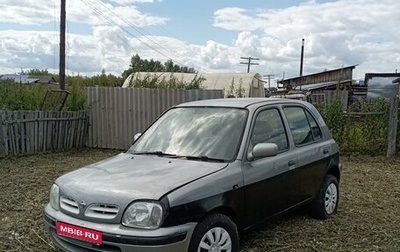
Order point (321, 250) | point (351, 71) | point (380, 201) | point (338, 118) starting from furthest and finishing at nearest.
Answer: point (351, 71) < point (338, 118) < point (380, 201) < point (321, 250)

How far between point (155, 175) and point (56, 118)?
834cm

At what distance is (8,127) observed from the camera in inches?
396

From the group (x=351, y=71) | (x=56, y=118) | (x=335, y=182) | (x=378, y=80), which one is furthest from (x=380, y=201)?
(x=351, y=71)

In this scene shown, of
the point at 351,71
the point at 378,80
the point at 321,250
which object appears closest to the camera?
the point at 321,250

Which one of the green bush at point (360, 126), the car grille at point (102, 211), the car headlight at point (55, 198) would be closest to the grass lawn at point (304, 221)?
the car headlight at point (55, 198)

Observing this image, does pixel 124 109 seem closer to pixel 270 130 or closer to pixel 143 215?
pixel 270 130

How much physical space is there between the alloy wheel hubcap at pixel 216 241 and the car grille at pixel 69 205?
1087mm

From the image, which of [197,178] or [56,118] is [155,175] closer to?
[197,178]

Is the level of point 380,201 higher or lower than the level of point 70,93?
lower

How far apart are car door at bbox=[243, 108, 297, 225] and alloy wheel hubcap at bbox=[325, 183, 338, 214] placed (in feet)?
3.48

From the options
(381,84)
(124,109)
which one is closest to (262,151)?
(124,109)

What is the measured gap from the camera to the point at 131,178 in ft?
11.9

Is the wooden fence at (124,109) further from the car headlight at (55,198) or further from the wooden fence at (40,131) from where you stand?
the car headlight at (55,198)

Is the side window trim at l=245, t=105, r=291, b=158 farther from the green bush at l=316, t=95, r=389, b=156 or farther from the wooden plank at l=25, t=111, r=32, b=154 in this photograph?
the wooden plank at l=25, t=111, r=32, b=154
